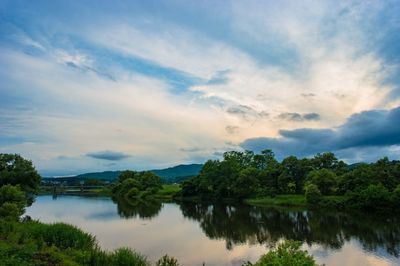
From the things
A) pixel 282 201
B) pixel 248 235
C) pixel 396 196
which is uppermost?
pixel 396 196

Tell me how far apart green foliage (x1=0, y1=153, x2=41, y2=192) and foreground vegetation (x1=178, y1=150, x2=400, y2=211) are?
148ft

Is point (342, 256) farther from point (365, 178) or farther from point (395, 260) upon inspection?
point (365, 178)

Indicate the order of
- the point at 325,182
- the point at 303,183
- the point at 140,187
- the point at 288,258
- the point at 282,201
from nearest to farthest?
1. the point at 288,258
2. the point at 325,182
3. the point at 282,201
4. the point at 303,183
5. the point at 140,187

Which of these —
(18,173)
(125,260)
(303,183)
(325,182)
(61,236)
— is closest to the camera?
(125,260)

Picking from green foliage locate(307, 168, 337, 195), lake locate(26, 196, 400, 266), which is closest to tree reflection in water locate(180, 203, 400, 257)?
lake locate(26, 196, 400, 266)

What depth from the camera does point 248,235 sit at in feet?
137

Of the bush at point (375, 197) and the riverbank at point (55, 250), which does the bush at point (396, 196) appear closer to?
→ the bush at point (375, 197)

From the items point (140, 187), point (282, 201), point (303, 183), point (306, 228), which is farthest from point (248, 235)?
point (140, 187)

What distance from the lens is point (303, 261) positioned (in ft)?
36.3

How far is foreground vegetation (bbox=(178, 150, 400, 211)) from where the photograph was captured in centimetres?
6212

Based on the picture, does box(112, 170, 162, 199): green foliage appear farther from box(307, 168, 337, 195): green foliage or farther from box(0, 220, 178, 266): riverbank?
box(0, 220, 178, 266): riverbank

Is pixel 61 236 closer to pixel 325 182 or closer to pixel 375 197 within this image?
pixel 375 197

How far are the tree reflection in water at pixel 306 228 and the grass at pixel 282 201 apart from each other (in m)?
10.8

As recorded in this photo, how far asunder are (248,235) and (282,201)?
36.0 meters
